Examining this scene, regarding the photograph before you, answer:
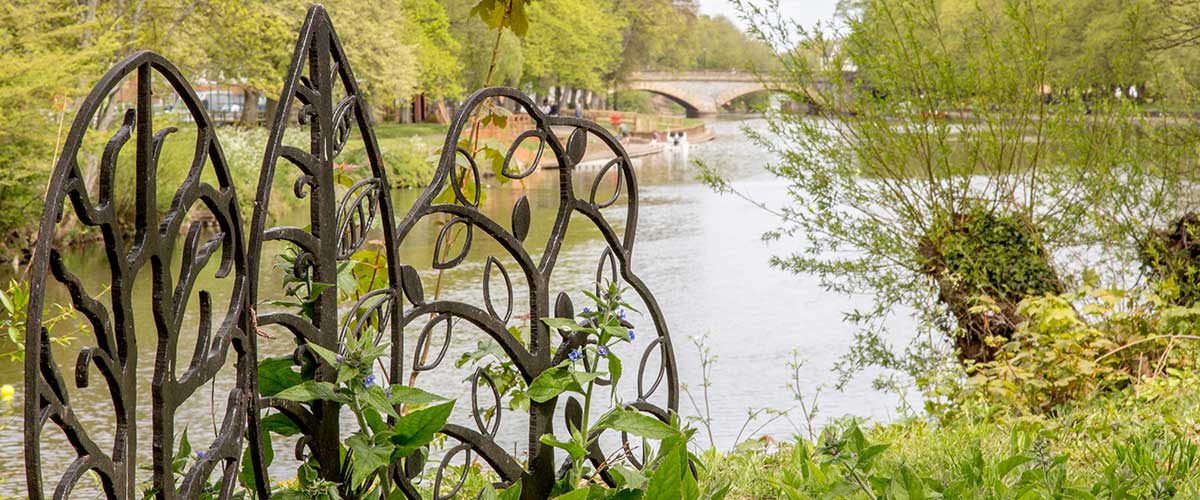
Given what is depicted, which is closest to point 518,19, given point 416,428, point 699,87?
point 416,428

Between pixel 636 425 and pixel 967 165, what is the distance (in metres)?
5.69

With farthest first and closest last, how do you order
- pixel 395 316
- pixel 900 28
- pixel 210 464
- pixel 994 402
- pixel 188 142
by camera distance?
pixel 188 142
pixel 900 28
pixel 994 402
pixel 395 316
pixel 210 464

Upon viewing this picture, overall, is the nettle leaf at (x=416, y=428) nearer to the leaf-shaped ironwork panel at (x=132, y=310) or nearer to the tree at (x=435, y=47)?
the leaf-shaped ironwork panel at (x=132, y=310)

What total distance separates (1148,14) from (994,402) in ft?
15.6

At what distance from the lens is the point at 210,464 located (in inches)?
65.7

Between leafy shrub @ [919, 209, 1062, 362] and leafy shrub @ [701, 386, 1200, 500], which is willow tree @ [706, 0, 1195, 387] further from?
leafy shrub @ [701, 386, 1200, 500]

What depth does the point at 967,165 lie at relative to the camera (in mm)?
7453

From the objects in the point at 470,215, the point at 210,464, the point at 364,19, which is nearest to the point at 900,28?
the point at 470,215

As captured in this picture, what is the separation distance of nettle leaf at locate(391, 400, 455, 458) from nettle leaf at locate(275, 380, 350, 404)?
14 cm

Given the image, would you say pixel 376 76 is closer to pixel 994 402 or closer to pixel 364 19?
pixel 364 19

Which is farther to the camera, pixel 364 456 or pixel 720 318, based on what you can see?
pixel 720 318

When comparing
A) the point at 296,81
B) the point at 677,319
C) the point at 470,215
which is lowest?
the point at 677,319

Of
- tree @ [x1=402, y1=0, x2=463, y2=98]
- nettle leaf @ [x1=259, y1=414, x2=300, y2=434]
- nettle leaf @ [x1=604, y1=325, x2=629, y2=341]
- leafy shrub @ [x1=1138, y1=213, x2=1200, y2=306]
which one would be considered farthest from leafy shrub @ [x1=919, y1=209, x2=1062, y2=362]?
tree @ [x1=402, y1=0, x2=463, y2=98]

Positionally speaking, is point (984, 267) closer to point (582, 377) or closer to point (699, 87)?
point (582, 377)
